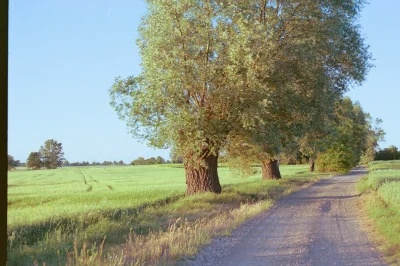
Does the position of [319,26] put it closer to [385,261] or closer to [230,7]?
[230,7]

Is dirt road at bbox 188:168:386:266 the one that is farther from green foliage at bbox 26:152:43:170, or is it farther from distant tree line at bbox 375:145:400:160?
distant tree line at bbox 375:145:400:160

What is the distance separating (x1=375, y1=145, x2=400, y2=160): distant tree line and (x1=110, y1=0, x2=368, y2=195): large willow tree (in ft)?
414

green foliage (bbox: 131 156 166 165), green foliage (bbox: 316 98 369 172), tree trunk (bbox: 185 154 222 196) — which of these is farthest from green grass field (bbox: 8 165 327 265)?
green foliage (bbox: 131 156 166 165)

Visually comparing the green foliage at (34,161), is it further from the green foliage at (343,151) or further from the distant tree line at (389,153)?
the distant tree line at (389,153)

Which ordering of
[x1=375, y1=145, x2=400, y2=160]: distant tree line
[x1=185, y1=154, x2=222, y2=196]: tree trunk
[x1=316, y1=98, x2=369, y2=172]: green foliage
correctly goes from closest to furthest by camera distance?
1. [x1=185, y1=154, x2=222, y2=196]: tree trunk
2. [x1=316, y1=98, x2=369, y2=172]: green foliage
3. [x1=375, y1=145, x2=400, y2=160]: distant tree line

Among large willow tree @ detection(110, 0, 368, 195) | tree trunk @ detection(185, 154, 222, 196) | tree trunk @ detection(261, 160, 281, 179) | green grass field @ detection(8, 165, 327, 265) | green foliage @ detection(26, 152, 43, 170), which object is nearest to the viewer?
green grass field @ detection(8, 165, 327, 265)

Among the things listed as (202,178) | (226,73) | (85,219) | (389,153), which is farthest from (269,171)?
(389,153)

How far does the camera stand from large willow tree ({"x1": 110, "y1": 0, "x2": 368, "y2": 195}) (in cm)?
1878

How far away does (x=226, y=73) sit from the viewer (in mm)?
19469

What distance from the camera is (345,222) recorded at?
15141 millimetres

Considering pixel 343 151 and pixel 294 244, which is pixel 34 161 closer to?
pixel 294 244

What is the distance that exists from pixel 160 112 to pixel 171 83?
1806 millimetres

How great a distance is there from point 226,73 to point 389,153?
132m

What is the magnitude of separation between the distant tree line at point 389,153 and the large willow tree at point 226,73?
414 ft
